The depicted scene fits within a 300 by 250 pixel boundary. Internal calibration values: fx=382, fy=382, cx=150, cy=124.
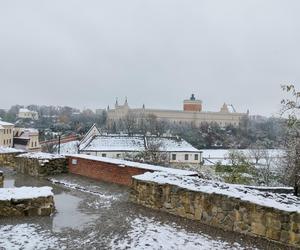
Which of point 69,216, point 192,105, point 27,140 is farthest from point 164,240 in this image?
point 192,105

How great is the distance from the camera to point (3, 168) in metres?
15.7

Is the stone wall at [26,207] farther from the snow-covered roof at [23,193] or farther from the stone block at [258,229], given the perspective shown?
the stone block at [258,229]

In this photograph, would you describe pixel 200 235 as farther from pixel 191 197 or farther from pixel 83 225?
pixel 83 225

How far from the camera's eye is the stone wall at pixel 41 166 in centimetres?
1396

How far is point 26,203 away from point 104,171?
4776mm

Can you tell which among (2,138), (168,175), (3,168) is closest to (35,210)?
(168,175)

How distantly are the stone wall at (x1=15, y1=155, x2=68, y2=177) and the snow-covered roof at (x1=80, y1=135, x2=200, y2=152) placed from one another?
104ft

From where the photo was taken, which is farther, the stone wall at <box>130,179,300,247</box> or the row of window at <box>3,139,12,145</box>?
the row of window at <box>3,139,12,145</box>

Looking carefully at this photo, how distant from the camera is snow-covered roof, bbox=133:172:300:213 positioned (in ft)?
23.6

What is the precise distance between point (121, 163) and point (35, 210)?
4347mm

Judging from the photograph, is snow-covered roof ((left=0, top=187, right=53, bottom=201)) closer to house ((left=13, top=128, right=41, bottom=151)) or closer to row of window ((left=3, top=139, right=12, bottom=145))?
row of window ((left=3, top=139, right=12, bottom=145))

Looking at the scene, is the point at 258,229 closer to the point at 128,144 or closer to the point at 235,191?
the point at 235,191

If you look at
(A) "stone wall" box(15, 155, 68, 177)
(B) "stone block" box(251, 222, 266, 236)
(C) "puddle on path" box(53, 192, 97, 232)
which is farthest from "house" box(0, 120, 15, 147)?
(B) "stone block" box(251, 222, 266, 236)

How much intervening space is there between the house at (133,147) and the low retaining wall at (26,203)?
1456 inches
